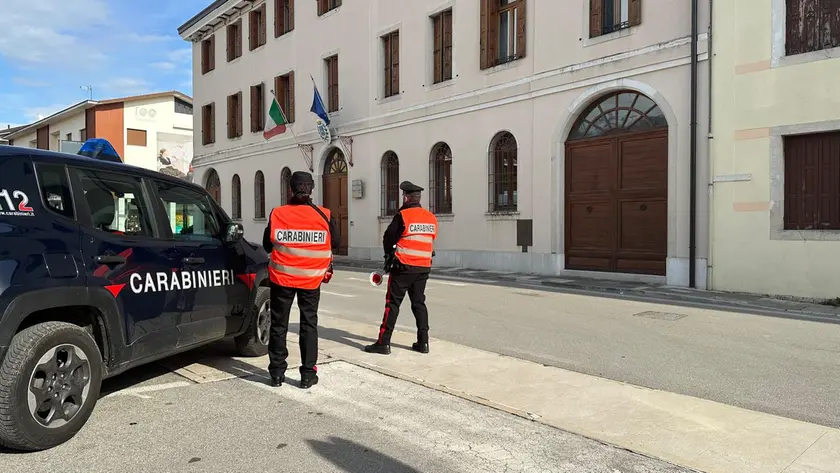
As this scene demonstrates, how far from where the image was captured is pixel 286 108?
24.3 meters

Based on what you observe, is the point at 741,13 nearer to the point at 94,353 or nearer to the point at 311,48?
the point at 94,353

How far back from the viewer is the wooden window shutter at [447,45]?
1744 cm

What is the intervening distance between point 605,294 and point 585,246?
2.83 metres

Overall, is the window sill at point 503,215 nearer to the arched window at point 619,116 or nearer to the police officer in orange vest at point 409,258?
the arched window at point 619,116

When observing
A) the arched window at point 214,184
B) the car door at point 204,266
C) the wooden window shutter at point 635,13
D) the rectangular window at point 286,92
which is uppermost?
the rectangular window at point 286,92

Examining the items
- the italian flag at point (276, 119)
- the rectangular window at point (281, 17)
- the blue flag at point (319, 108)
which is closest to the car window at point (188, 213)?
the blue flag at point (319, 108)

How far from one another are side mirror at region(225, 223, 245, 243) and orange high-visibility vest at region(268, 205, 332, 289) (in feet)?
1.74

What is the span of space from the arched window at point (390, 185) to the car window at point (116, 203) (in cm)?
1490

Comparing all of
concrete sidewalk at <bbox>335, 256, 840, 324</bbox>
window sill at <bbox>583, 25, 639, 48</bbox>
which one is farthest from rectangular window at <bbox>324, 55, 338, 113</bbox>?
window sill at <bbox>583, 25, 639, 48</bbox>

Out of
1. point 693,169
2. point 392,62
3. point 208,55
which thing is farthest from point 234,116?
point 693,169

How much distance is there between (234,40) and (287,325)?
25720 millimetres

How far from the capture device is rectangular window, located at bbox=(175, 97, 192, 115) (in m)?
42.9

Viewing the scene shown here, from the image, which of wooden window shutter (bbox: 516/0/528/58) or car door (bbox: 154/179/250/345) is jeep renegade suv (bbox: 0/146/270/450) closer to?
car door (bbox: 154/179/250/345)

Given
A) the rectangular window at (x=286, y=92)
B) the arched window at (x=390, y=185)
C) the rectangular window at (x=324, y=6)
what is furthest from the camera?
the rectangular window at (x=286, y=92)
